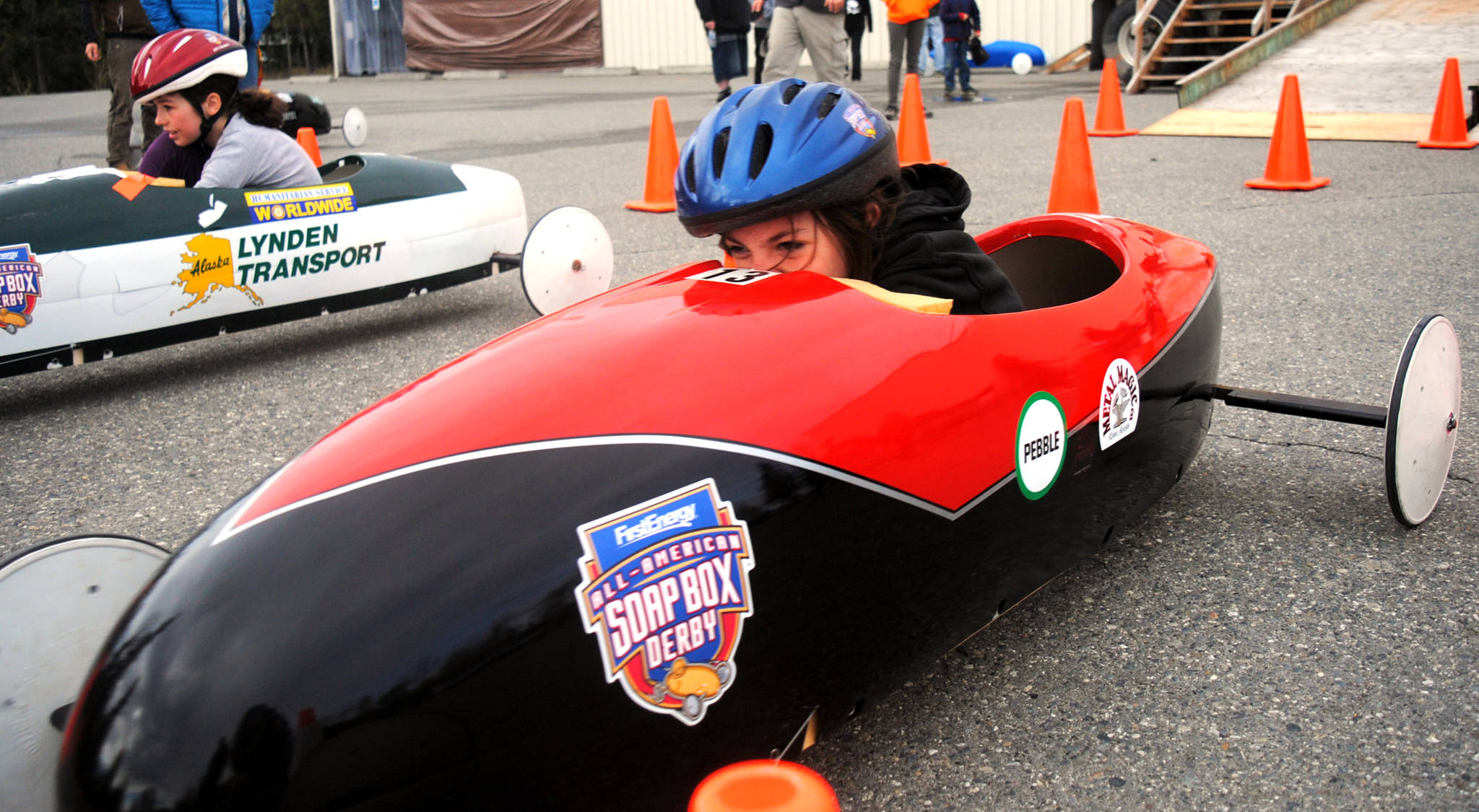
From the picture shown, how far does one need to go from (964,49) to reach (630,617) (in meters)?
14.5

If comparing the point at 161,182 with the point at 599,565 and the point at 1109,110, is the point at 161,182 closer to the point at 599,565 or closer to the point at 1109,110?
the point at 599,565

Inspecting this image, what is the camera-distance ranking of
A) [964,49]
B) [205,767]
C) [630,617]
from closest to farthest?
[205,767], [630,617], [964,49]

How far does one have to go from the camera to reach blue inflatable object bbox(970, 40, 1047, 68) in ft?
68.5

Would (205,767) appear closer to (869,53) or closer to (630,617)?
(630,617)

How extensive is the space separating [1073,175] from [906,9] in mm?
4779

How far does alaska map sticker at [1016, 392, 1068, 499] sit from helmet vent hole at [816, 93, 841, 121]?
0.75m

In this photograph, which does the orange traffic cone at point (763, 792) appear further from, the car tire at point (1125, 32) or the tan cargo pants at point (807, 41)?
the car tire at point (1125, 32)

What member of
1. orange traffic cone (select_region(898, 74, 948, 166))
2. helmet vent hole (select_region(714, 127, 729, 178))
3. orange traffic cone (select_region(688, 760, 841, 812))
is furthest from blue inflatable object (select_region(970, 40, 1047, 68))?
orange traffic cone (select_region(688, 760, 841, 812))

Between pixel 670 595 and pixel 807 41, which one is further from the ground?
pixel 807 41

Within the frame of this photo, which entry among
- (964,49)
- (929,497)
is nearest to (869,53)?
(964,49)

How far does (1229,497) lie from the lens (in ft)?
11.3

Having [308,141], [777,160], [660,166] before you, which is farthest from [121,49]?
[777,160]

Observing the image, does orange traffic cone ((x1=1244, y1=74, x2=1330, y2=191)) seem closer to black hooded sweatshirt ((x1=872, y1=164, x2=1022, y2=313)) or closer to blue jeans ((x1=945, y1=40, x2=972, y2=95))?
black hooded sweatshirt ((x1=872, y1=164, x2=1022, y2=313))

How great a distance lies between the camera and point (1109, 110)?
11031mm
